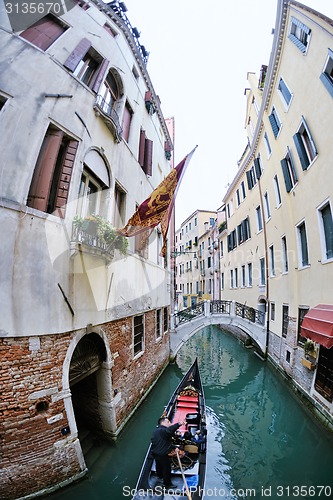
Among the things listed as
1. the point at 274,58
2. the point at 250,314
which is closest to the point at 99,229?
the point at 274,58

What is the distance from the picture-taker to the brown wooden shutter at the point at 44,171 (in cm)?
425

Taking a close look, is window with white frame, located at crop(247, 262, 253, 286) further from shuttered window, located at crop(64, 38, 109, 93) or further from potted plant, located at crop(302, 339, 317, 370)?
shuttered window, located at crop(64, 38, 109, 93)

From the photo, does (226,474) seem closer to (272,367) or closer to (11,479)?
(11,479)

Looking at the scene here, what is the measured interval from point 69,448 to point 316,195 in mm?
8018

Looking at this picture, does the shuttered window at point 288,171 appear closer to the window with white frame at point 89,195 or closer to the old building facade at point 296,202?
the old building facade at point 296,202

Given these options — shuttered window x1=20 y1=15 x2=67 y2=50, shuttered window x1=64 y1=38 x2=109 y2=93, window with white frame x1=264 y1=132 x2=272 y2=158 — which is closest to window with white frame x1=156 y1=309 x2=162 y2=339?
shuttered window x1=64 y1=38 x2=109 y2=93

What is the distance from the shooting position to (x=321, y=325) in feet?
19.8

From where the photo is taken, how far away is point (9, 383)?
142 inches

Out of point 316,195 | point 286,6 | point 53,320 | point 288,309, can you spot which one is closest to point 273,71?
point 286,6

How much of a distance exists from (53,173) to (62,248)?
4.62ft

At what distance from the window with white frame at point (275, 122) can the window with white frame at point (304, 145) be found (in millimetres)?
2237

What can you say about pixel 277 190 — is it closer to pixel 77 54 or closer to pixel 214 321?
pixel 214 321

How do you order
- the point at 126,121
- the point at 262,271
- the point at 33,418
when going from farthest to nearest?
the point at 262,271
the point at 126,121
the point at 33,418

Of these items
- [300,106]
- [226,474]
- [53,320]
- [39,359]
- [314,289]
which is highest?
[300,106]
